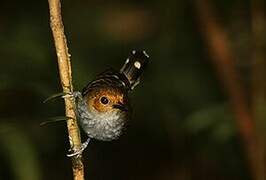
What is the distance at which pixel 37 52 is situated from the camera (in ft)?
12.6

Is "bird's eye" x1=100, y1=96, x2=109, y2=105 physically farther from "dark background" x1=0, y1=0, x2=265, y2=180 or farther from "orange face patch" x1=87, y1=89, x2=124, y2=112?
"dark background" x1=0, y1=0, x2=265, y2=180

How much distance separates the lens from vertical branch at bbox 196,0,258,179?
12.9 feet

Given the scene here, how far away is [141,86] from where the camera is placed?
15.7ft

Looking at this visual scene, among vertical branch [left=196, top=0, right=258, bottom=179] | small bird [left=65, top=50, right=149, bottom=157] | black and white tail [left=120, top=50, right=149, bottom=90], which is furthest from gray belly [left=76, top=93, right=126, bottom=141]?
vertical branch [left=196, top=0, right=258, bottom=179]

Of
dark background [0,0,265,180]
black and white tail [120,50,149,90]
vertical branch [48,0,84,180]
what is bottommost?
vertical branch [48,0,84,180]

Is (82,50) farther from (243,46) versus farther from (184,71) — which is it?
(243,46)

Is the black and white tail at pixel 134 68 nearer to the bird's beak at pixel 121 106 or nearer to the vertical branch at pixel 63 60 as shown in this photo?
the bird's beak at pixel 121 106

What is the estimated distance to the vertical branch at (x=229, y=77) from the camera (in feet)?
12.9

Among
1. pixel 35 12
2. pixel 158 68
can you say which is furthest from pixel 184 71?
pixel 35 12

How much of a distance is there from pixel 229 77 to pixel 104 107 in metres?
1.19

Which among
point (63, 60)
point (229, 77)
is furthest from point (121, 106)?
point (229, 77)

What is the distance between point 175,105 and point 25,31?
3.63 ft

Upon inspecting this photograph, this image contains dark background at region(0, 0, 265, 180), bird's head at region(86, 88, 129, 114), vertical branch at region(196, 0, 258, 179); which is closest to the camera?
bird's head at region(86, 88, 129, 114)

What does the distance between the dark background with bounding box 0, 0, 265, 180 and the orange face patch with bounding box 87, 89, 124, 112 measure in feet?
1.60
